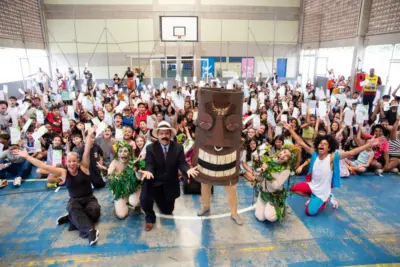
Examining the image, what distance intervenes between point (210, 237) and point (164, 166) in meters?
1.21

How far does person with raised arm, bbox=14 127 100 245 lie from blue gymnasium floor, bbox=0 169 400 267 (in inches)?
5.6

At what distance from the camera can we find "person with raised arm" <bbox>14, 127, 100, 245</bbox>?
3781 millimetres

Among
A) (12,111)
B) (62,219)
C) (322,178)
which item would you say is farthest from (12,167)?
(322,178)

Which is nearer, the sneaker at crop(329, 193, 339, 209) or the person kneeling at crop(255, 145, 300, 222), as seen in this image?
the person kneeling at crop(255, 145, 300, 222)

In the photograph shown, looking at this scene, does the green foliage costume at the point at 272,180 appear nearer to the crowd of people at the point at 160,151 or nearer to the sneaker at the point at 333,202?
the crowd of people at the point at 160,151

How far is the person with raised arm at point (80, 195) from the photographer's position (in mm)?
3781

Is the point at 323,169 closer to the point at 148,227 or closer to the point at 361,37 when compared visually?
the point at 148,227

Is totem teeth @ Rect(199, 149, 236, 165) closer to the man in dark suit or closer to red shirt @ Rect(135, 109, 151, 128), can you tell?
the man in dark suit

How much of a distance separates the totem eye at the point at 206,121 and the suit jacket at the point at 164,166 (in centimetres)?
72

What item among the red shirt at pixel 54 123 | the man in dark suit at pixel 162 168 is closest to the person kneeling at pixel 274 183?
the man in dark suit at pixel 162 168

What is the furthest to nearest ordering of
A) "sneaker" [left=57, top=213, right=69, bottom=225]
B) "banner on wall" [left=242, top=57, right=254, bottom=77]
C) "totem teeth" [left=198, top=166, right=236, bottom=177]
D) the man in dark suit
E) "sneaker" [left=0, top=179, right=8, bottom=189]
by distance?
"banner on wall" [left=242, top=57, right=254, bottom=77] < "sneaker" [left=0, top=179, right=8, bottom=189] < "sneaker" [left=57, top=213, right=69, bottom=225] < the man in dark suit < "totem teeth" [left=198, top=166, right=236, bottom=177]

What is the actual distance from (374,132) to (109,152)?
5533 millimetres

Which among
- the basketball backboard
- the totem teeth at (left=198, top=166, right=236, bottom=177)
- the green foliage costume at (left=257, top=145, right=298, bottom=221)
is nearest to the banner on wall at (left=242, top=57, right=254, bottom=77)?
the basketball backboard

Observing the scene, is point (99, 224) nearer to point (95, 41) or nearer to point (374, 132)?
point (374, 132)
